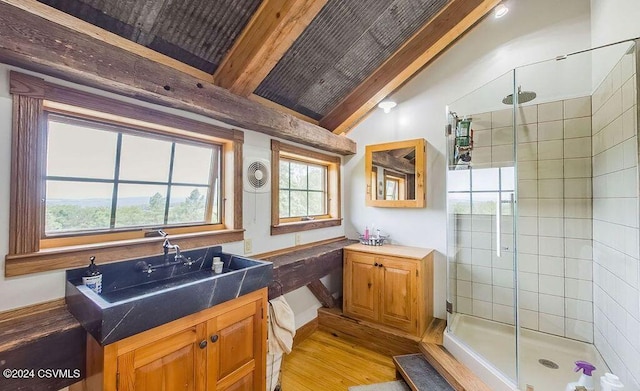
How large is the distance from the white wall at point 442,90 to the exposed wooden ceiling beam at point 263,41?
1.69 meters

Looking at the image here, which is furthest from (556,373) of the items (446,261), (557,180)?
(557,180)

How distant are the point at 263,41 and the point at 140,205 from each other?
53.4 inches

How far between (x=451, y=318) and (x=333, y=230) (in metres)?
1.52

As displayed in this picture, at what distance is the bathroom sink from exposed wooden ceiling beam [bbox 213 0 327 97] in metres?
1.27

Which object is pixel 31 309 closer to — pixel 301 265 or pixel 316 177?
pixel 301 265

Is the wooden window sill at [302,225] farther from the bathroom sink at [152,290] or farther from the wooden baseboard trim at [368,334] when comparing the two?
the wooden baseboard trim at [368,334]

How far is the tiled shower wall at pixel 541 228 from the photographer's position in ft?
7.09

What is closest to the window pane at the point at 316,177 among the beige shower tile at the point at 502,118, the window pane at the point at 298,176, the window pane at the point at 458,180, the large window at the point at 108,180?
the window pane at the point at 298,176

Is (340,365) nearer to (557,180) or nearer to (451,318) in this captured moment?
(451,318)

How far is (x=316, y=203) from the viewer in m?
3.26

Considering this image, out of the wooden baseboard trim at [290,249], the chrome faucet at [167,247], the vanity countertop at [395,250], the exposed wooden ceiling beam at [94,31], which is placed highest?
the exposed wooden ceiling beam at [94,31]

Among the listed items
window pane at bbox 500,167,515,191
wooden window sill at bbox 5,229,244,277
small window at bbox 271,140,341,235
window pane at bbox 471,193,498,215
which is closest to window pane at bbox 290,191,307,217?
small window at bbox 271,140,341,235

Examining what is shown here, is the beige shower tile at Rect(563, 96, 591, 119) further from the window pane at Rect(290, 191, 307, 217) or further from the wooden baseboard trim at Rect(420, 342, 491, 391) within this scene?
the window pane at Rect(290, 191, 307, 217)

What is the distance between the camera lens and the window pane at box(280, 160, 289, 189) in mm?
2787
